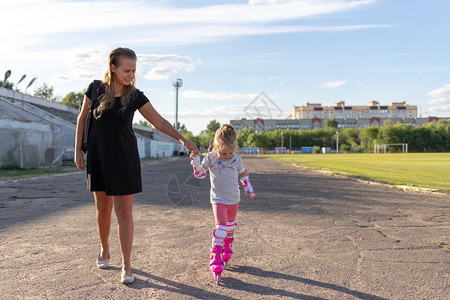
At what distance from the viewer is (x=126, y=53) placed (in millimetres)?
3322

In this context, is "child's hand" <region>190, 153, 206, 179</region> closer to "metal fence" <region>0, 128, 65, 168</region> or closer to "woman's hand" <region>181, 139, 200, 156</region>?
"woman's hand" <region>181, 139, 200, 156</region>

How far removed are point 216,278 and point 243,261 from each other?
0.68 meters

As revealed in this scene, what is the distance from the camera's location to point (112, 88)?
3.32 m

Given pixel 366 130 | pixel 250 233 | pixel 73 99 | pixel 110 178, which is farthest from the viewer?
pixel 366 130

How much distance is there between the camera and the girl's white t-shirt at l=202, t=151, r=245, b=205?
12.1ft

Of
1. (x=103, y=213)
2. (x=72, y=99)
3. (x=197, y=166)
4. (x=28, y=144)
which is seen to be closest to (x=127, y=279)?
(x=103, y=213)

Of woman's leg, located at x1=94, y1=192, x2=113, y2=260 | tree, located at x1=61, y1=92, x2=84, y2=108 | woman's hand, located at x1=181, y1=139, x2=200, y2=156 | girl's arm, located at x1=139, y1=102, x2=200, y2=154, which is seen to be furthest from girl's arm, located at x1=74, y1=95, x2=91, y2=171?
tree, located at x1=61, y1=92, x2=84, y2=108

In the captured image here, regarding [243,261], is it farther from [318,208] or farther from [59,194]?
[59,194]

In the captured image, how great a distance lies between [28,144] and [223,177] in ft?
62.8

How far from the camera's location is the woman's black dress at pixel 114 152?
3258 mm

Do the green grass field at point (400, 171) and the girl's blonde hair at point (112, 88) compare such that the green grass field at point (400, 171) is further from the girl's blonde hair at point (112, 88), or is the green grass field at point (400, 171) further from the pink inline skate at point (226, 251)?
the girl's blonde hair at point (112, 88)

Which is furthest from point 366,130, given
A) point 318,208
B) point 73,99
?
point 318,208

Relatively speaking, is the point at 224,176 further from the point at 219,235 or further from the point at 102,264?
the point at 102,264

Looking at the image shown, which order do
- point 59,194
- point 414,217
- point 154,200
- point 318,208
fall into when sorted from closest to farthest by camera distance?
point 414,217 → point 318,208 → point 154,200 → point 59,194
